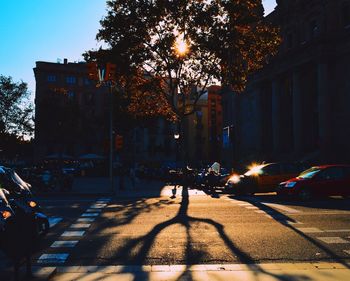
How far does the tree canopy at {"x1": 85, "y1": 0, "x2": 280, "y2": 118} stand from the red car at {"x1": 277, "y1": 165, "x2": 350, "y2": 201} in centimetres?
1018

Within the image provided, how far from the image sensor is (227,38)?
2798cm

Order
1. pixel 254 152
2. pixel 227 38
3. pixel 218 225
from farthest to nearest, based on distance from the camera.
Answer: pixel 254 152 → pixel 227 38 → pixel 218 225

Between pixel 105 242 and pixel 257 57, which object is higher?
pixel 257 57

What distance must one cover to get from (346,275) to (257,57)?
22.4m

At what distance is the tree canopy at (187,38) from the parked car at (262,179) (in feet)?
22.4

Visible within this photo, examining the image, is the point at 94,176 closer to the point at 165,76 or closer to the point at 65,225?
the point at 165,76

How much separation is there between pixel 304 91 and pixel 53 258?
4159cm

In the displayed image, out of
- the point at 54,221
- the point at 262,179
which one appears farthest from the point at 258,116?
the point at 54,221

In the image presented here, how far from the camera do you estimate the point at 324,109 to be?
4081 centimetres

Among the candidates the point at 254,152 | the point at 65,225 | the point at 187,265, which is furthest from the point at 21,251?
the point at 254,152

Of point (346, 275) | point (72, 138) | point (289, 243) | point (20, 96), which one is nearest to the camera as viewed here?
point (346, 275)

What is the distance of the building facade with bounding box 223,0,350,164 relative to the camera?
40750 mm

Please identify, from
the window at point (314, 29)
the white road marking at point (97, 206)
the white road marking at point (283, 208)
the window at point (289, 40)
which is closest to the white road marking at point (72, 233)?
the white road marking at point (97, 206)

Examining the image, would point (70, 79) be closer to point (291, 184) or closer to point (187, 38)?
point (187, 38)
